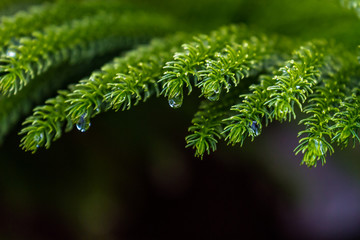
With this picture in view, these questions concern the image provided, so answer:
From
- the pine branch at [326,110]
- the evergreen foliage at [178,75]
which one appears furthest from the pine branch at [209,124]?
the pine branch at [326,110]

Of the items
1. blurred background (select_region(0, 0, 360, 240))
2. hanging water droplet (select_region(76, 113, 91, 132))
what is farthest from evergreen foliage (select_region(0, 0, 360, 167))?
blurred background (select_region(0, 0, 360, 240))

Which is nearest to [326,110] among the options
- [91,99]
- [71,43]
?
[91,99]

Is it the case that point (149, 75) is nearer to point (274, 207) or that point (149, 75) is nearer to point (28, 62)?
point (28, 62)

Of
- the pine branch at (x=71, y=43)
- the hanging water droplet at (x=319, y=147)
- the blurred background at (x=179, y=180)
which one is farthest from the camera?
the blurred background at (x=179, y=180)

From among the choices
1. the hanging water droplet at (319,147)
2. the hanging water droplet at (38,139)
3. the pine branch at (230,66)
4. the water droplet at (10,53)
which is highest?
the pine branch at (230,66)

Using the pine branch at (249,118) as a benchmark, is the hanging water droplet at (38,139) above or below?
below

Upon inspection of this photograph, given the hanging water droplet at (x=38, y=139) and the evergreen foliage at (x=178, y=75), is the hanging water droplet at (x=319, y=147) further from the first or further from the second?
the hanging water droplet at (x=38, y=139)
